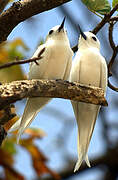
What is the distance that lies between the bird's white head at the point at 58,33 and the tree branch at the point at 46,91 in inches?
42.8

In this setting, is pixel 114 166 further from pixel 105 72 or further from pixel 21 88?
pixel 21 88

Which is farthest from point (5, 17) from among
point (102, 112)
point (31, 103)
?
point (102, 112)

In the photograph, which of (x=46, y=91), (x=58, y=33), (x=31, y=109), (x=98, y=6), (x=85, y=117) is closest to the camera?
(x=46, y=91)

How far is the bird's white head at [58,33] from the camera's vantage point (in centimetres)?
361

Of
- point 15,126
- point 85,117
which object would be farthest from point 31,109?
point 85,117

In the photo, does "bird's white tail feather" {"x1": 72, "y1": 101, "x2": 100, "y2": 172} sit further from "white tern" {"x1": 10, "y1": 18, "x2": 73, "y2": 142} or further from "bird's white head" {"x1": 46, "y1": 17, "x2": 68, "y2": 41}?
"bird's white head" {"x1": 46, "y1": 17, "x2": 68, "y2": 41}

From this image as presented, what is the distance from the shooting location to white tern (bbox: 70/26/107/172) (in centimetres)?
333

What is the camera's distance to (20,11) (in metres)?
2.59

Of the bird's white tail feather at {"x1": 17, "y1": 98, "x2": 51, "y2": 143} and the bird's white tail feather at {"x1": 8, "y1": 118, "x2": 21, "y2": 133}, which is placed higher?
the bird's white tail feather at {"x1": 17, "y1": 98, "x2": 51, "y2": 143}

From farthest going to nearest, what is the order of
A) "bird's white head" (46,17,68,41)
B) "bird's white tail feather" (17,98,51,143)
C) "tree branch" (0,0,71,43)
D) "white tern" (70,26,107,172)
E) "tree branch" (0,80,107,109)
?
"bird's white head" (46,17,68,41) < "white tern" (70,26,107,172) < "bird's white tail feather" (17,98,51,143) < "tree branch" (0,0,71,43) < "tree branch" (0,80,107,109)

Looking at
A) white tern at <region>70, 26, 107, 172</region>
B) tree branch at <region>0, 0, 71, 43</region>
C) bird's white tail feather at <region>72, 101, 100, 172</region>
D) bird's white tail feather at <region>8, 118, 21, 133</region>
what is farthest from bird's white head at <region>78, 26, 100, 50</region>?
tree branch at <region>0, 0, 71, 43</region>

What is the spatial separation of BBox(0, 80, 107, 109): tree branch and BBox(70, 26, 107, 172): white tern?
709 mm

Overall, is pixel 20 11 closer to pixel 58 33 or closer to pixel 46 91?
pixel 46 91

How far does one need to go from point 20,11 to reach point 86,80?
100cm
